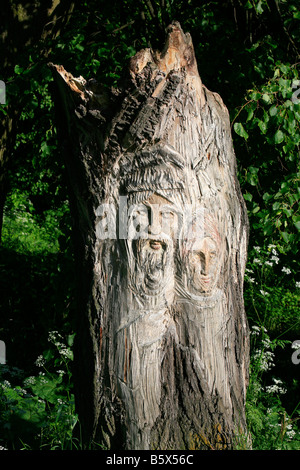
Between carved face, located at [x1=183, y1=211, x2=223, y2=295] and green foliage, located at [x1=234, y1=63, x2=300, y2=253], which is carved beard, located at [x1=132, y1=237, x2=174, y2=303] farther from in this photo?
green foliage, located at [x1=234, y1=63, x2=300, y2=253]

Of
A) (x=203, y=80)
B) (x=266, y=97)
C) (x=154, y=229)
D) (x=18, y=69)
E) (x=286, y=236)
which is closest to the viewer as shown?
(x=154, y=229)

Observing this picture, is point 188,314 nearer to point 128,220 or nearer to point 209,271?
point 209,271

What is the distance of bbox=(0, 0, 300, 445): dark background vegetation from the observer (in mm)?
3826

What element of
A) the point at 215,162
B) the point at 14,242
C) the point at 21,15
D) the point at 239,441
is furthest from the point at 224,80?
the point at 14,242

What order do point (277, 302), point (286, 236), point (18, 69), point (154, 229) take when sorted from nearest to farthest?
point (154, 229), point (286, 236), point (18, 69), point (277, 302)

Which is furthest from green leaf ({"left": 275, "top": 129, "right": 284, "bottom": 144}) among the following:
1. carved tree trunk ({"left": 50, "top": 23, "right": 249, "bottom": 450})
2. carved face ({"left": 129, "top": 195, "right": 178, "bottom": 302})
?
carved face ({"left": 129, "top": 195, "right": 178, "bottom": 302})

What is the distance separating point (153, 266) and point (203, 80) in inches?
103

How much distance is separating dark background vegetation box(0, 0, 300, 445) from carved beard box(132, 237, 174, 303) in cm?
123

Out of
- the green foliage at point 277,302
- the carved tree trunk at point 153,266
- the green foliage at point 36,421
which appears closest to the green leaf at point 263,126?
the carved tree trunk at point 153,266

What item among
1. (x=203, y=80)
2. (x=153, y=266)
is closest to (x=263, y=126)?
(x=203, y=80)

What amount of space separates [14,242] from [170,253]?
585cm

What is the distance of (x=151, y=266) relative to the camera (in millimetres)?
2621

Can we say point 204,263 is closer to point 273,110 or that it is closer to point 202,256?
point 202,256

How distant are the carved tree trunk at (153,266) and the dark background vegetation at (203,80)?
941 mm
